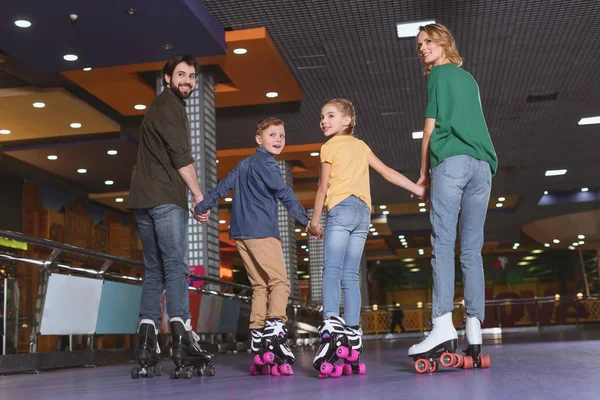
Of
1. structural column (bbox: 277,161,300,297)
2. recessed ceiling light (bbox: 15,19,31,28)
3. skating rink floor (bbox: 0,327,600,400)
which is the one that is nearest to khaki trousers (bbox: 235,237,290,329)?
skating rink floor (bbox: 0,327,600,400)

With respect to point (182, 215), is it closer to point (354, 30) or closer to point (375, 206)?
point (354, 30)

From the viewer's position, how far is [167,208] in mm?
3801

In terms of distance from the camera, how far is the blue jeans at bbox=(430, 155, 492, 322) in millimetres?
3340

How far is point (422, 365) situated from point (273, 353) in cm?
90

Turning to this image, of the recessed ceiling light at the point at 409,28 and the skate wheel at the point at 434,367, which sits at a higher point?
the recessed ceiling light at the point at 409,28

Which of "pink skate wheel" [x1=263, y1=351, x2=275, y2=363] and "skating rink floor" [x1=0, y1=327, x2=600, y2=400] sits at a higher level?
"pink skate wheel" [x1=263, y1=351, x2=275, y2=363]

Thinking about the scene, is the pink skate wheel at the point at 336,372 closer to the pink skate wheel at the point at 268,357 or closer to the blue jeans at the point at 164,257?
the pink skate wheel at the point at 268,357

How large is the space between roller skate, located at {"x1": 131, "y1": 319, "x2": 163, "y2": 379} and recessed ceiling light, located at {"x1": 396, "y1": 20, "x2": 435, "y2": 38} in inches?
242

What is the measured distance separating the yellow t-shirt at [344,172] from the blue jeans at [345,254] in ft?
0.12

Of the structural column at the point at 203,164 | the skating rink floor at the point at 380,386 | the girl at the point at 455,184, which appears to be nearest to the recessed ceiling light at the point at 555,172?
the structural column at the point at 203,164

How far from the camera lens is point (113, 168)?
15.0m

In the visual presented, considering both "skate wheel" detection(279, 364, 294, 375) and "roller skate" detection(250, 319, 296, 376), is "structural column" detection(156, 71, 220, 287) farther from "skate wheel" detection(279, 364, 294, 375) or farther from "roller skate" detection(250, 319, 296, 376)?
"skate wheel" detection(279, 364, 294, 375)

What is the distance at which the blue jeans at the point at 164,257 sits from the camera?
12.5 ft

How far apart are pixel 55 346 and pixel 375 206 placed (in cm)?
1780
